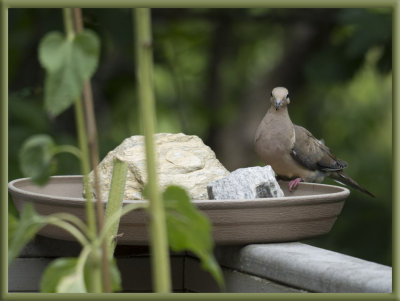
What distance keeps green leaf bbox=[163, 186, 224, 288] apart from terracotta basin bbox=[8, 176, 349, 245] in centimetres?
58

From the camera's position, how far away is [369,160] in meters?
4.73

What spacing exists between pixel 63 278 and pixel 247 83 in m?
4.44

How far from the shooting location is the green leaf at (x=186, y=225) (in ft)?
2.22

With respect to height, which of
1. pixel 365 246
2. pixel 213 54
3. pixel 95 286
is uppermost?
pixel 213 54

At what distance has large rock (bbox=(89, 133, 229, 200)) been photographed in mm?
1553

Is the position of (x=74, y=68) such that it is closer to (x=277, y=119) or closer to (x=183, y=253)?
(x=183, y=253)

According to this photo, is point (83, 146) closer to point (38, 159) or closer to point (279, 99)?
point (38, 159)

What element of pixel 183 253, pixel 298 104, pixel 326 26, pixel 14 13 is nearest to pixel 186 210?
pixel 183 253

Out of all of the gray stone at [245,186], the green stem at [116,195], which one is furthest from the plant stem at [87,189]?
the gray stone at [245,186]

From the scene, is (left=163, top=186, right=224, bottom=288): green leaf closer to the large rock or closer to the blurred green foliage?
the large rock

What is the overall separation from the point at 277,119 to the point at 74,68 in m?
1.42

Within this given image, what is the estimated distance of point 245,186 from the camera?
→ 4.83 feet

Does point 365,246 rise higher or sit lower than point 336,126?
lower

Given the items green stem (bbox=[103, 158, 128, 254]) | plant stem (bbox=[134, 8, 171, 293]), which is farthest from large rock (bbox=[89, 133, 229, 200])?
plant stem (bbox=[134, 8, 171, 293])
